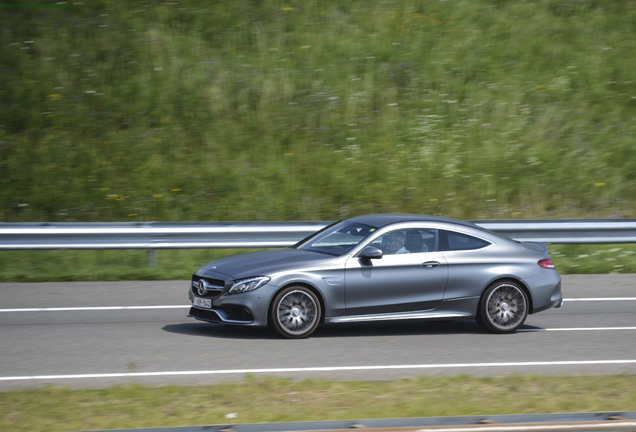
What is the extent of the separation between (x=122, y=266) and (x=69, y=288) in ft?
5.04

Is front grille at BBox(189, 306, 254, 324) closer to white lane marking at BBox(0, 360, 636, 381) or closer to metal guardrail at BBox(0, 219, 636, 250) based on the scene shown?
white lane marking at BBox(0, 360, 636, 381)

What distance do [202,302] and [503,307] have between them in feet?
11.5

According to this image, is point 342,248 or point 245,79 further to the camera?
point 245,79

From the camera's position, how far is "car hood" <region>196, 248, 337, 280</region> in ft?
27.6

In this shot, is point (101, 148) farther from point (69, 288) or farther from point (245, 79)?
point (69, 288)

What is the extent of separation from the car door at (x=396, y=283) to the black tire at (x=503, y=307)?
581 millimetres

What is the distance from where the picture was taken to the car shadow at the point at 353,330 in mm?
8742

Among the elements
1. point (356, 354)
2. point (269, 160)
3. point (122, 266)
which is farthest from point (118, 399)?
point (269, 160)

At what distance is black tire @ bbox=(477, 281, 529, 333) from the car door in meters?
0.58

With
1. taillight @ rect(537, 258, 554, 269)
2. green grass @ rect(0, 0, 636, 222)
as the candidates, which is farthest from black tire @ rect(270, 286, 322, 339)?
green grass @ rect(0, 0, 636, 222)

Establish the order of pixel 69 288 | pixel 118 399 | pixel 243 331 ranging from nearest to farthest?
1. pixel 118 399
2. pixel 243 331
3. pixel 69 288

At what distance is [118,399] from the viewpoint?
5883mm

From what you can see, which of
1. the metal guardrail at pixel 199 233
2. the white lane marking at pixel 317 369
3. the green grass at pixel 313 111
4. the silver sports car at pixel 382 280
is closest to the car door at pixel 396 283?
the silver sports car at pixel 382 280

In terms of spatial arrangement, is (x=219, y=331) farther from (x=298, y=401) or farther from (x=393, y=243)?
(x=298, y=401)
